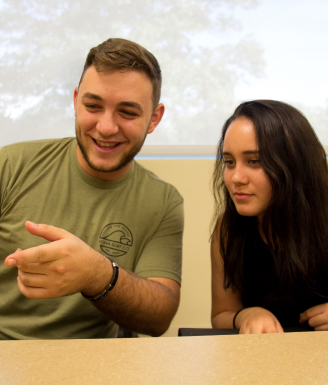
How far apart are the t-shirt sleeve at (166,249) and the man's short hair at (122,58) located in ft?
1.41

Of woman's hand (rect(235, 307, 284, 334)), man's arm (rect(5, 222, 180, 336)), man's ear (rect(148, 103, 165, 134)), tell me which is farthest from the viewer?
man's ear (rect(148, 103, 165, 134))

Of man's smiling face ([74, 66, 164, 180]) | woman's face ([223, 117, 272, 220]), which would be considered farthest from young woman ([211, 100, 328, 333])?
man's smiling face ([74, 66, 164, 180])

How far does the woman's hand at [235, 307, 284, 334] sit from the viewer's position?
2.89 feet

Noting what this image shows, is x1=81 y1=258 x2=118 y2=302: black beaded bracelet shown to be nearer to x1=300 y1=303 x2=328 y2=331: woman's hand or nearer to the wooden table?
the wooden table

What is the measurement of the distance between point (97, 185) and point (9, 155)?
A: 30 centimetres

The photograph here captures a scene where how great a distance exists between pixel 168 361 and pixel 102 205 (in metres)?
0.72

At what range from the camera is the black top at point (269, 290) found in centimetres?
112

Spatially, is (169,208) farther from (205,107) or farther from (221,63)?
(221,63)

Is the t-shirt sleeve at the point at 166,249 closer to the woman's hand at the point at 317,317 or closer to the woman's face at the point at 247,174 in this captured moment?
the woman's face at the point at 247,174

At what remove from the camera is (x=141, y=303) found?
41.0 inches

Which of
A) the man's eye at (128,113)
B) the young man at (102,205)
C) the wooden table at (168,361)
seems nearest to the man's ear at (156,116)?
the young man at (102,205)

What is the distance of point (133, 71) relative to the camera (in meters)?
1.21

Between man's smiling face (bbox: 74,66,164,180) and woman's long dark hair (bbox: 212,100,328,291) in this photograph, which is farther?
man's smiling face (bbox: 74,66,164,180)

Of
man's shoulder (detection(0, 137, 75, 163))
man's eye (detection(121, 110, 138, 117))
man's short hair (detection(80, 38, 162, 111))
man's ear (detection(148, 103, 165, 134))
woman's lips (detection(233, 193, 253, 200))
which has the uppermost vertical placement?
man's short hair (detection(80, 38, 162, 111))
